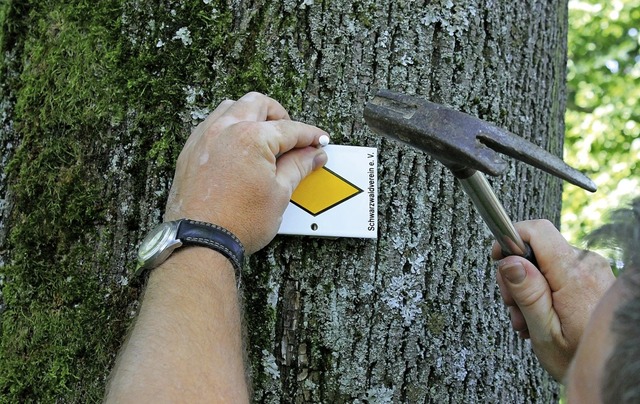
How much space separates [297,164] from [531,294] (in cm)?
66

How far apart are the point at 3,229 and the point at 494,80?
1.45m

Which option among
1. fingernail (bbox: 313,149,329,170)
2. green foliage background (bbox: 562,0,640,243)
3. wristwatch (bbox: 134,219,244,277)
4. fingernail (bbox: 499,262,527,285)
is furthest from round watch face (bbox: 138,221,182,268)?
green foliage background (bbox: 562,0,640,243)

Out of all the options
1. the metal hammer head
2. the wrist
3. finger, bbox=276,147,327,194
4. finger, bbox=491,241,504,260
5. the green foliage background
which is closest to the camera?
the metal hammer head

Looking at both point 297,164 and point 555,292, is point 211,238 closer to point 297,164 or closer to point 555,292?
point 297,164

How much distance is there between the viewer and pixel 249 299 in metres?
1.74

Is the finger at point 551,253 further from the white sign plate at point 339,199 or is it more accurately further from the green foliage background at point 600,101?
the green foliage background at point 600,101

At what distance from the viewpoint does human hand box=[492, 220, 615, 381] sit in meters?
1.72

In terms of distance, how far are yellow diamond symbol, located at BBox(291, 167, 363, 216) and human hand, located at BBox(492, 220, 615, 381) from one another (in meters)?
0.41

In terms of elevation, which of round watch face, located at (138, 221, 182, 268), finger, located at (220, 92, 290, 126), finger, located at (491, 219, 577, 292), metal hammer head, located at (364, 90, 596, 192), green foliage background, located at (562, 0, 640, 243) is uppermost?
green foliage background, located at (562, 0, 640, 243)

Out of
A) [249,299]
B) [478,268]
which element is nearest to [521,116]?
[478,268]

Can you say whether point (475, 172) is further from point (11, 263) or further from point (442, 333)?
point (11, 263)

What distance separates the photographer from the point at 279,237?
1.76m

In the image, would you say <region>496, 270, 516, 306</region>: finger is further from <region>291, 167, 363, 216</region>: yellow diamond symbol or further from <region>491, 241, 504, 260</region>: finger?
<region>291, 167, 363, 216</region>: yellow diamond symbol

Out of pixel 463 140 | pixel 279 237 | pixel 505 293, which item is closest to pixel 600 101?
pixel 505 293
